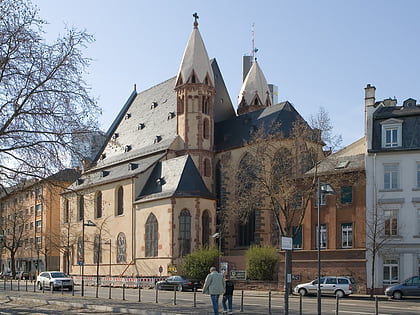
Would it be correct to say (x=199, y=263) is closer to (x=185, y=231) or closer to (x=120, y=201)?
(x=185, y=231)

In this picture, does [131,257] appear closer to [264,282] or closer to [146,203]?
[146,203]

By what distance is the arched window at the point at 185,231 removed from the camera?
199 feet

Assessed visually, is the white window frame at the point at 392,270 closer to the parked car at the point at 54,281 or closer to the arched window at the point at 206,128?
the parked car at the point at 54,281

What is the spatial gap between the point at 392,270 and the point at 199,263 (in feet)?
59.0

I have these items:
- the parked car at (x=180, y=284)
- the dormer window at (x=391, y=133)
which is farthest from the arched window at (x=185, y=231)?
the dormer window at (x=391, y=133)

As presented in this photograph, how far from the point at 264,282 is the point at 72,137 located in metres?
23.7

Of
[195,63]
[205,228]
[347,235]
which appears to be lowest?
[205,228]

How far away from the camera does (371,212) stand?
43719 mm

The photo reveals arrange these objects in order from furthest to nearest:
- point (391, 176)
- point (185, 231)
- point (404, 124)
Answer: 1. point (185, 231)
2. point (404, 124)
3. point (391, 176)

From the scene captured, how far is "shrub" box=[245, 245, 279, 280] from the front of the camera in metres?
49.6

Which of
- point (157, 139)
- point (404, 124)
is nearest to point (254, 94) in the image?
point (157, 139)

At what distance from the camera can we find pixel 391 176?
43656 millimetres

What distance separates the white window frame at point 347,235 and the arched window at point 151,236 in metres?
A: 22.7

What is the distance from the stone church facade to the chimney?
34.6 ft
